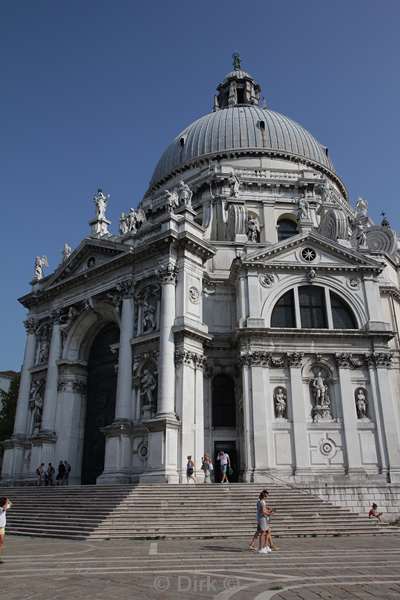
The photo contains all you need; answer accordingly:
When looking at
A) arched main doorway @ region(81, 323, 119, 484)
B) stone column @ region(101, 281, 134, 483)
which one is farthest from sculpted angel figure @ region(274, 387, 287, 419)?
arched main doorway @ region(81, 323, 119, 484)

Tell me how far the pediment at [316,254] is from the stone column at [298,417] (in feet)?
17.7

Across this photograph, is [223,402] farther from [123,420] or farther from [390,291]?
[390,291]

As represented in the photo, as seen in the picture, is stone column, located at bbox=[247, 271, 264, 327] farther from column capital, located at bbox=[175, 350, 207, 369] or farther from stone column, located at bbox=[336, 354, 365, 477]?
stone column, located at bbox=[336, 354, 365, 477]

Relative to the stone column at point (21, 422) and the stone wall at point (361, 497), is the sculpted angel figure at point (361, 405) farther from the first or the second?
the stone column at point (21, 422)

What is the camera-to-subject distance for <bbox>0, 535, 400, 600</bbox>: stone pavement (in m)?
7.80

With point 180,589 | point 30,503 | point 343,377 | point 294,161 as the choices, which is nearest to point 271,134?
point 294,161

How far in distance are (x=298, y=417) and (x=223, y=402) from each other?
14.5 ft

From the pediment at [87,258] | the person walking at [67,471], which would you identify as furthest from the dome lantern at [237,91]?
the person walking at [67,471]

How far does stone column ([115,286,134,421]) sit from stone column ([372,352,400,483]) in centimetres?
1236

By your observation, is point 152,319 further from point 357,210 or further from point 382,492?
point 357,210

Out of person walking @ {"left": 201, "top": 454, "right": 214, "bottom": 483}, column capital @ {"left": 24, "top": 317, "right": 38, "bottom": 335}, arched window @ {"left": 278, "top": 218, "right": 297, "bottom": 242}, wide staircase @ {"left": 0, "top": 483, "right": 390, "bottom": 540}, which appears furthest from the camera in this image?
arched window @ {"left": 278, "top": 218, "right": 297, "bottom": 242}

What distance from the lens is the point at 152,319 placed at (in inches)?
1068

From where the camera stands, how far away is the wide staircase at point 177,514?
16953 mm

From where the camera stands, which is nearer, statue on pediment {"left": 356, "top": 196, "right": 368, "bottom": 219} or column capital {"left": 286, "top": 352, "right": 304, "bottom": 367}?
column capital {"left": 286, "top": 352, "right": 304, "bottom": 367}
